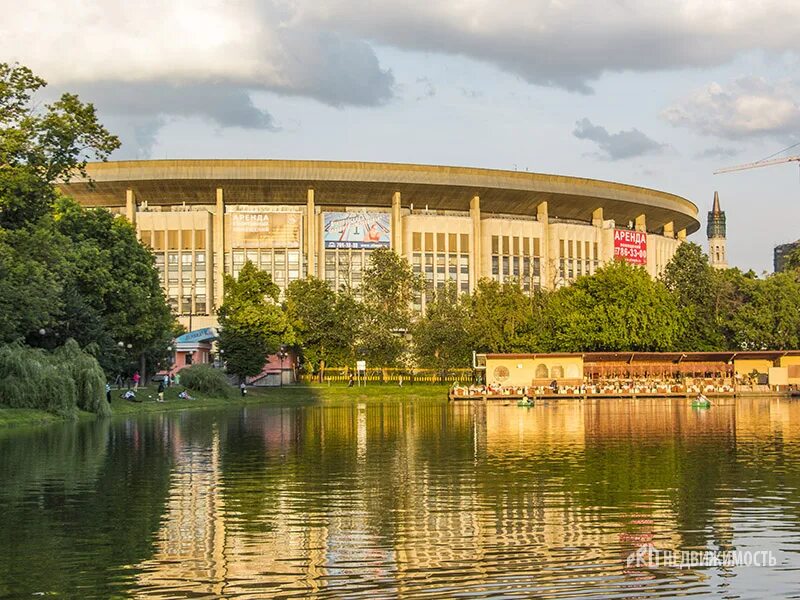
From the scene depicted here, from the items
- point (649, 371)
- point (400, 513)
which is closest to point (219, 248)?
point (649, 371)

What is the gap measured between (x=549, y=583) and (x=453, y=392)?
233 ft

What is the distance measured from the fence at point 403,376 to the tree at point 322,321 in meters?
3.07

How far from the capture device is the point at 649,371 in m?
95.6

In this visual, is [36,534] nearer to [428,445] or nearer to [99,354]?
[428,445]

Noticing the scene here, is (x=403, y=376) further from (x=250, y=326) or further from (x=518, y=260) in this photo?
(x=518, y=260)

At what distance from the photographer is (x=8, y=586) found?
1470 cm

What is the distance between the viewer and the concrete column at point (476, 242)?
128m

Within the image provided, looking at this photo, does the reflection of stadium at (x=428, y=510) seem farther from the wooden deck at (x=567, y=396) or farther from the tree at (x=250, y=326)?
the tree at (x=250, y=326)

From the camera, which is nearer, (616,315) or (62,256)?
(62,256)

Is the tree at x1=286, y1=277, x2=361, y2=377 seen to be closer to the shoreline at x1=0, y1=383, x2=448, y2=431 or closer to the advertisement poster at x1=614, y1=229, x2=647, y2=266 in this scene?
the shoreline at x1=0, y1=383, x2=448, y2=431

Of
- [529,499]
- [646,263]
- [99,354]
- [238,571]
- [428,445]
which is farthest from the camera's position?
[646,263]

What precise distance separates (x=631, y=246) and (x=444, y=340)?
47.1 meters

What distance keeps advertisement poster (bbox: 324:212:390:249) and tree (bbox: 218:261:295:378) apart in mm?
27100

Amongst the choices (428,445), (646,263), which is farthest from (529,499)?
(646,263)
